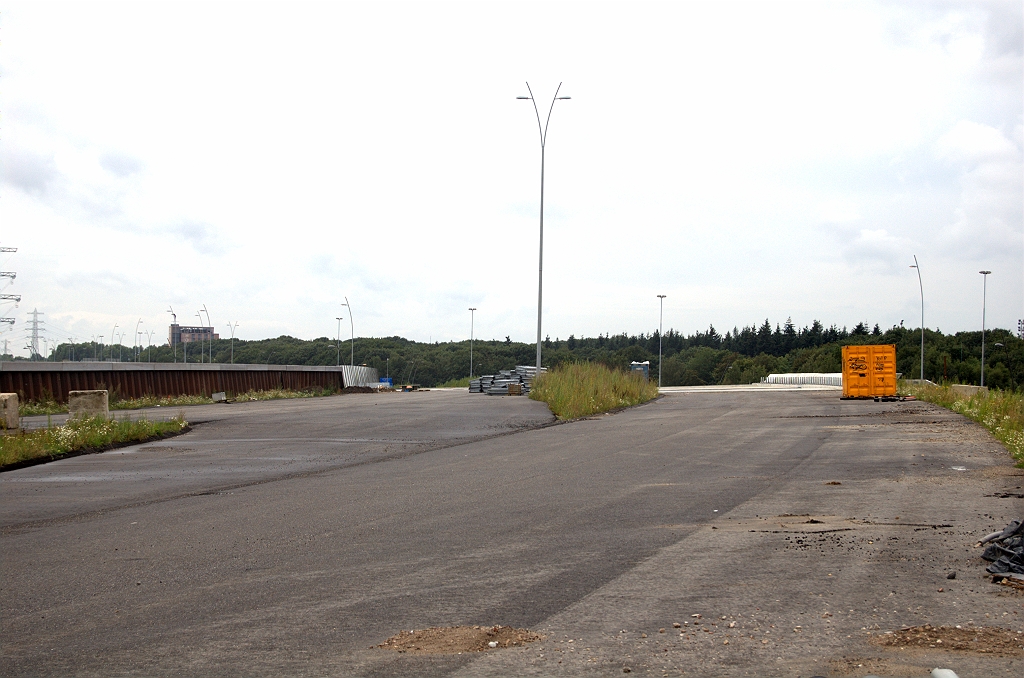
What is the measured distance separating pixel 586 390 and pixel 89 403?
1660cm

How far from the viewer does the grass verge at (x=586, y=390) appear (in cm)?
3122

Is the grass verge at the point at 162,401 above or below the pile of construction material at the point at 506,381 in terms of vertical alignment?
below

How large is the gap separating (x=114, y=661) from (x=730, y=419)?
2289 centimetres

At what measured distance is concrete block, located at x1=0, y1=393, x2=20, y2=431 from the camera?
23469 millimetres

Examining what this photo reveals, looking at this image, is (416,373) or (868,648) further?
(416,373)

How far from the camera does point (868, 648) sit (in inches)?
213

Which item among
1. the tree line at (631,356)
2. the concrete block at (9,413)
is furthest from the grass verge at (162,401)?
the tree line at (631,356)

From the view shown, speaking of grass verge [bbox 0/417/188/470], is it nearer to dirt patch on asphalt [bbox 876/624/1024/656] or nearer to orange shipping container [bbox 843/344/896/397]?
dirt patch on asphalt [bbox 876/624/1024/656]

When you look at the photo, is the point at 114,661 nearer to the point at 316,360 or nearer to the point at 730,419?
the point at 730,419

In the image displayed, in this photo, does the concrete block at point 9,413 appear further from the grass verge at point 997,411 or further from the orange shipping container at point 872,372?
the orange shipping container at point 872,372

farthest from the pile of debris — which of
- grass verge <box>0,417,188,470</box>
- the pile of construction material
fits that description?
the pile of construction material

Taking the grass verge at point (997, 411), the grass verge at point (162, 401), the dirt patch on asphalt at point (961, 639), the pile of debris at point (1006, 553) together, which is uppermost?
the grass verge at point (997, 411)

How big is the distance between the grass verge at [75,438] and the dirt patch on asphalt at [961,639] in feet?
50.6

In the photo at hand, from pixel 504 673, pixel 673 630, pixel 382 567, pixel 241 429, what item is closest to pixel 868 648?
pixel 673 630
